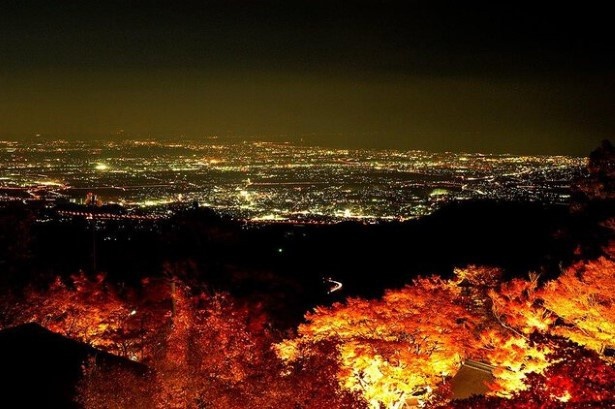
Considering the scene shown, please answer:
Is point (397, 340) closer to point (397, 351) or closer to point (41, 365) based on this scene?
point (397, 351)

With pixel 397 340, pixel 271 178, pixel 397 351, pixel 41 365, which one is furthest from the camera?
pixel 271 178

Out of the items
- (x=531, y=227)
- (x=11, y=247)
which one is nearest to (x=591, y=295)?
(x=11, y=247)

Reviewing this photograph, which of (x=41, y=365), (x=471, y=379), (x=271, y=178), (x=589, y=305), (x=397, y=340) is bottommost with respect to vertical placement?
(x=271, y=178)

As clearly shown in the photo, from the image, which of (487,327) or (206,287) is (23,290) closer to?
(206,287)

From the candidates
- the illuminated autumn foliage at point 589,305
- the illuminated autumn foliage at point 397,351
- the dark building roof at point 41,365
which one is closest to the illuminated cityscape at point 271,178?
the illuminated autumn foliage at point 397,351

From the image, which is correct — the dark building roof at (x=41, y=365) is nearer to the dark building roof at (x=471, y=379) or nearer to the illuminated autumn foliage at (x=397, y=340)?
the illuminated autumn foliage at (x=397, y=340)

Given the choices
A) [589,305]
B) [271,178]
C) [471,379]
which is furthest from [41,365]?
[271,178]
